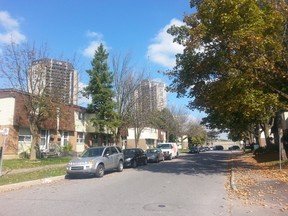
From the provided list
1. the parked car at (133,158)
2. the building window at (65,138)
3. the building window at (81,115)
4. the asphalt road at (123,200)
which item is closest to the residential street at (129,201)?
the asphalt road at (123,200)

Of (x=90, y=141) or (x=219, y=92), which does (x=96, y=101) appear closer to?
(x=90, y=141)

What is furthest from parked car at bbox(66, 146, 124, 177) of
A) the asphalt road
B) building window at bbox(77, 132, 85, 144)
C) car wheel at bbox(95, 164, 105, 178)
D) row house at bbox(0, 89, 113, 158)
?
building window at bbox(77, 132, 85, 144)

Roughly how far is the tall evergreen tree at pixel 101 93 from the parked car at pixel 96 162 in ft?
56.7

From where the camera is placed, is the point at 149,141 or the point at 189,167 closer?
the point at 189,167

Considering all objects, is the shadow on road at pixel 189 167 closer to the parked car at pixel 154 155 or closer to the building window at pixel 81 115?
the parked car at pixel 154 155

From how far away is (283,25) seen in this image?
17.6 m

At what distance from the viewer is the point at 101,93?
3900cm

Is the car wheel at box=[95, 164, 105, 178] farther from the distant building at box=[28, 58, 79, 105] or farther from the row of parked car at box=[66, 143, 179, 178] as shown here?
the distant building at box=[28, 58, 79, 105]

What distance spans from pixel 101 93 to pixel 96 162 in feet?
71.2

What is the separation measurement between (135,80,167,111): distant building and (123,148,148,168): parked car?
13024 millimetres

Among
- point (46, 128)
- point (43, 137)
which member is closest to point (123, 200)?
point (46, 128)

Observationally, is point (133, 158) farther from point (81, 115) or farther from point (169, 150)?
point (81, 115)

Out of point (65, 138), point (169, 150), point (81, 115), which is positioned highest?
point (81, 115)

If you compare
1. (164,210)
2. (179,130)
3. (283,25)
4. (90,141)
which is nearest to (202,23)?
(283,25)
